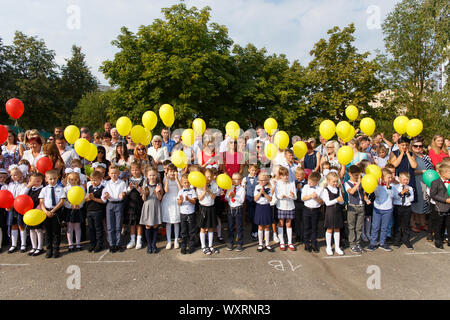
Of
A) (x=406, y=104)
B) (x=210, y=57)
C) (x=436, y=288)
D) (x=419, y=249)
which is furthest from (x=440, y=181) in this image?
(x=406, y=104)

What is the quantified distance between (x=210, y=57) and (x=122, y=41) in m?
5.39

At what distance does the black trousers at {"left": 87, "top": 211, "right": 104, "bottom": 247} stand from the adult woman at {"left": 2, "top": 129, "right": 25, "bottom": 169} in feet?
7.79

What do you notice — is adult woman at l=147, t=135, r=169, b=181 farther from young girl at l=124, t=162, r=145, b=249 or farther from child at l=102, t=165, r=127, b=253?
child at l=102, t=165, r=127, b=253

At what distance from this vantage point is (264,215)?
4812 millimetres

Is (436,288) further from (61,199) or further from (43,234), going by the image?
(43,234)

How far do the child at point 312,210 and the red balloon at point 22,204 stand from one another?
14.2 ft

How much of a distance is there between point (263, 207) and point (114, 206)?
2.55m

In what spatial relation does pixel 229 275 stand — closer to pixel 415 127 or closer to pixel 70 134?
pixel 70 134

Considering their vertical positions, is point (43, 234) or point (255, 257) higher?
point (43, 234)

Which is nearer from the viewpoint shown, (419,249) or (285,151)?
(419,249)

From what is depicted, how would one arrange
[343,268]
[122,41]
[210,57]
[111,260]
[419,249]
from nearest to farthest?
[343,268] → [111,260] → [419,249] → [210,57] → [122,41]

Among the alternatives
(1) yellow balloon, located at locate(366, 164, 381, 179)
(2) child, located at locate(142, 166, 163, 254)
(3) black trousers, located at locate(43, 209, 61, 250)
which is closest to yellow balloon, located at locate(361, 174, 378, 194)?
(1) yellow balloon, located at locate(366, 164, 381, 179)

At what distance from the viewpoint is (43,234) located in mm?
4918

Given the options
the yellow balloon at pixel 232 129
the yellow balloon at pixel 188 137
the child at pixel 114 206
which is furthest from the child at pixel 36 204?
the yellow balloon at pixel 232 129
